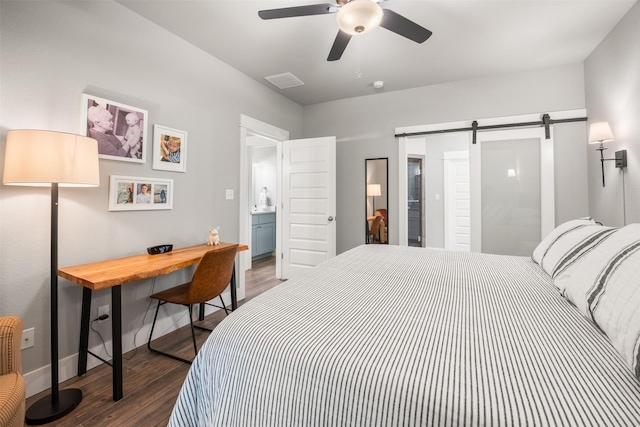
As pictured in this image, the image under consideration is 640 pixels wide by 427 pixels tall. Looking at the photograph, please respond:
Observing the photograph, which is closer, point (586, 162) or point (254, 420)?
point (254, 420)

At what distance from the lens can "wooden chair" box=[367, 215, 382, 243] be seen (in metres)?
3.98

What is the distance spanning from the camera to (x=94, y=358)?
6.56 ft

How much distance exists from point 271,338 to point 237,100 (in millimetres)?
3000

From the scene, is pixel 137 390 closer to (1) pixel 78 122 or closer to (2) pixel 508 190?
(1) pixel 78 122

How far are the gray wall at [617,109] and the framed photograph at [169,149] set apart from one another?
3.69m

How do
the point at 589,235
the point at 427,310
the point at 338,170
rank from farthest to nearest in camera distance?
the point at 338,170, the point at 589,235, the point at 427,310

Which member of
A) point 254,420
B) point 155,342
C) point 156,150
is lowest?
point 155,342

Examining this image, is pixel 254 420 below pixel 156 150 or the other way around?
below

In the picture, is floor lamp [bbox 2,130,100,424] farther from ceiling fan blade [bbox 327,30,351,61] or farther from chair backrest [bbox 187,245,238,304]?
ceiling fan blade [bbox 327,30,351,61]

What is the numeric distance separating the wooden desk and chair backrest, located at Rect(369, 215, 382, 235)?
2.45 metres

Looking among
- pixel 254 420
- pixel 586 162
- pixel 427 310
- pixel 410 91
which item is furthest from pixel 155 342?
pixel 586 162

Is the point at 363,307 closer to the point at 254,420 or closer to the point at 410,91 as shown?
the point at 254,420

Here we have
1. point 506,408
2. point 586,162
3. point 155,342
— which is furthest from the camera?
point 586,162

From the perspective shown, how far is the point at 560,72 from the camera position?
307 cm
